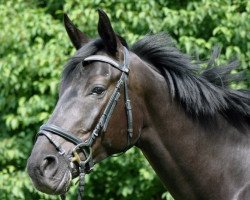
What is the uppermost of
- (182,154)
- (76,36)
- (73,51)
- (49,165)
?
(76,36)

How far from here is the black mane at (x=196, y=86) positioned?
3.37m

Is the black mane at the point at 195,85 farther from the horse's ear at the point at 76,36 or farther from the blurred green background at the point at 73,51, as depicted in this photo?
the blurred green background at the point at 73,51

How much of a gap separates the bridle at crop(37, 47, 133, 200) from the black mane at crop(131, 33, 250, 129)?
21cm

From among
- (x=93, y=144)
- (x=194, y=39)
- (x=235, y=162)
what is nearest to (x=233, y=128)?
(x=235, y=162)

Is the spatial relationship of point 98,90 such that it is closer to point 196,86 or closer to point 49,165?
point 49,165

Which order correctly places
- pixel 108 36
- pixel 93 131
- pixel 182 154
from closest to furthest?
pixel 93 131, pixel 108 36, pixel 182 154

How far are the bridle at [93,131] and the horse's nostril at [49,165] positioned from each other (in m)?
0.05

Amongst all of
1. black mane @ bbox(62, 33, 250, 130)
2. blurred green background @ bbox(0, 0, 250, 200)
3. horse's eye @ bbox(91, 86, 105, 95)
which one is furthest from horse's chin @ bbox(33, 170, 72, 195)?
blurred green background @ bbox(0, 0, 250, 200)

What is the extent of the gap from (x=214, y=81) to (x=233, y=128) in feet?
0.89

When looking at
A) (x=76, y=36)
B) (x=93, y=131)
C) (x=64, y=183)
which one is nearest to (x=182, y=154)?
(x=93, y=131)

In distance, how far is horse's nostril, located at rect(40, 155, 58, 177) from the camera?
2984 millimetres

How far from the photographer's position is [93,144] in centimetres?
315

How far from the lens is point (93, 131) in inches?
123

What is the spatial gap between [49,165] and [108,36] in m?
0.71
